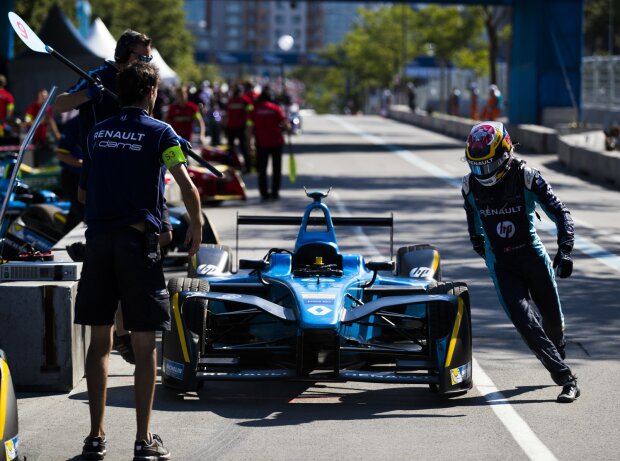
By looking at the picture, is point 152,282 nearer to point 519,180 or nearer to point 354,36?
point 519,180

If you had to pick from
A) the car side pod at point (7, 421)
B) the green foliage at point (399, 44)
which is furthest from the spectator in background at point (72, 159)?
the green foliage at point (399, 44)

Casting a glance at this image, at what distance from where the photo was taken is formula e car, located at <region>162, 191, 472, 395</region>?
795 centimetres

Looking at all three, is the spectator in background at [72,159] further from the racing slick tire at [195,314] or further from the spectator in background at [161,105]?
the racing slick tire at [195,314]

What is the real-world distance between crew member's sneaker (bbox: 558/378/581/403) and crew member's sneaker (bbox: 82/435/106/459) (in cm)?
283

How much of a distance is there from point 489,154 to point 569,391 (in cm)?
149

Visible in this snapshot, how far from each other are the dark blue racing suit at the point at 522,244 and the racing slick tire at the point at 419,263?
1235mm

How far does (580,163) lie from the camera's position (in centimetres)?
3022

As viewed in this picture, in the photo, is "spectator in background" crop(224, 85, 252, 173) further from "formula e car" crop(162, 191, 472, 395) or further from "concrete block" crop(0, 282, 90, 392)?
"concrete block" crop(0, 282, 90, 392)

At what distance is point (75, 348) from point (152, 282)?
1984 mm

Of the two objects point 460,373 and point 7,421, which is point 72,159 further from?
point 7,421

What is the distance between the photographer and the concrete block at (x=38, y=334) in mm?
8328

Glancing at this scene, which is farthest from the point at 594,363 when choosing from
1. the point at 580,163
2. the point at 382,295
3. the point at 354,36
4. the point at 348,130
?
the point at 354,36

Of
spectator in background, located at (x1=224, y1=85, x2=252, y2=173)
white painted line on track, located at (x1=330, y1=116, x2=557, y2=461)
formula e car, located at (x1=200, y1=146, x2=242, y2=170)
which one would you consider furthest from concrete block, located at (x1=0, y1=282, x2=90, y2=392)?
spectator in background, located at (x1=224, y1=85, x2=252, y2=173)

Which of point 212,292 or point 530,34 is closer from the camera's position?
point 212,292
